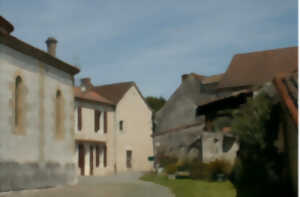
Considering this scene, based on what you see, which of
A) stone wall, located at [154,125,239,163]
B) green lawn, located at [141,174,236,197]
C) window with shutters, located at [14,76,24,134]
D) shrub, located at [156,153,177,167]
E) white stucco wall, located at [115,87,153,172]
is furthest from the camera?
white stucco wall, located at [115,87,153,172]

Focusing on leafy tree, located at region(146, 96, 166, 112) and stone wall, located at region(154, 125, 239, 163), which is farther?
leafy tree, located at region(146, 96, 166, 112)

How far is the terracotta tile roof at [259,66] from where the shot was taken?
30536mm

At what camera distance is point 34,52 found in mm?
18375

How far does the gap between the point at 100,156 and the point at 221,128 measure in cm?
1184

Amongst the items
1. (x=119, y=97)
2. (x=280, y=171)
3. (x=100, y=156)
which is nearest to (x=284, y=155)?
(x=280, y=171)

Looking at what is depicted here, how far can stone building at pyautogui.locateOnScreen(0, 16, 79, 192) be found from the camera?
16406 millimetres

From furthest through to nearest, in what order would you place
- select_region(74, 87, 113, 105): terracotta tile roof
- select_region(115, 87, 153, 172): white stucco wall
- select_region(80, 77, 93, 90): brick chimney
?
select_region(80, 77, 93, 90): brick chimney < select_region(115, 87, 153, 172): white stucco wall < select_region(74, 87, 113, 105): terracotta tile roof

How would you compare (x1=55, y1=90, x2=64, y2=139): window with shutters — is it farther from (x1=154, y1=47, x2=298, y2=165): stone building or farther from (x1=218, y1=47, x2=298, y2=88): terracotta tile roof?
(x1=218, y1=47, x2=298, y2=88): terracotta tile roof

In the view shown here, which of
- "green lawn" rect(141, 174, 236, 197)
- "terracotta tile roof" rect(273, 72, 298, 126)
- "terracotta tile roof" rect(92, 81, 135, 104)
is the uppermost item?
"terracotta tile roof" rect(92, 81, 135, 104)

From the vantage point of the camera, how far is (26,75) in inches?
706

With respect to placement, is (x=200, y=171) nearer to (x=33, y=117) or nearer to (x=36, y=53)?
(x=33, y=117)

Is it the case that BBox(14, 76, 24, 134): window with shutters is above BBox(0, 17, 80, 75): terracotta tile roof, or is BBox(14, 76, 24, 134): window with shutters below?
below

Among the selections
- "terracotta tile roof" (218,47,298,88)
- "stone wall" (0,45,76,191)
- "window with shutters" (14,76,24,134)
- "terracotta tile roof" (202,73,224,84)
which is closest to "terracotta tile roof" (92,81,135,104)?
"terracotta tile roof" (202,73,224,84)

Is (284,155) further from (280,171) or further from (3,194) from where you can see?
(3,194)
